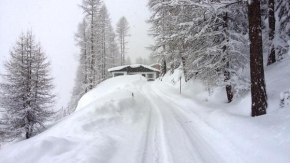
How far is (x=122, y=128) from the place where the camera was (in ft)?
21.8

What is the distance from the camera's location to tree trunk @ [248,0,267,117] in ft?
19.6

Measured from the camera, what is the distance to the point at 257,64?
19.7 ft

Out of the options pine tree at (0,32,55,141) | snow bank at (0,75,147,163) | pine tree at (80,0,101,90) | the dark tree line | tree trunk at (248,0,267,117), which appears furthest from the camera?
pine tree at (80,0,101,90)

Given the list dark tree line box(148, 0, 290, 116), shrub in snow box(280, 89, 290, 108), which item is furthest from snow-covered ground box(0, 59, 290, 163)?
dark tree line box(148, 0, 290, 116)

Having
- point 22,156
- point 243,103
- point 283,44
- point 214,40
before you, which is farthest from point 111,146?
point 283,44

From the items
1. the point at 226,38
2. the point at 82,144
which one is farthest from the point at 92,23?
the point at 82,144

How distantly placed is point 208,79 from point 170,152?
18.6 feet

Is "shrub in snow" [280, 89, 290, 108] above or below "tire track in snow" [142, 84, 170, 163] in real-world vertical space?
above

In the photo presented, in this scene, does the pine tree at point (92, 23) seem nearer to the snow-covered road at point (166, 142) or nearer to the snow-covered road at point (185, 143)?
the snow-covered road at point (166, 142)

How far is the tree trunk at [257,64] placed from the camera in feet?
19.6

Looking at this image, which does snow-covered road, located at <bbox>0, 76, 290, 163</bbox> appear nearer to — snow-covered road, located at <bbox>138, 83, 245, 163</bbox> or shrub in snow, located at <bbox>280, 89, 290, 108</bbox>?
snow-covered road, located at <bbox>138, 83, 245, 163</bbox>

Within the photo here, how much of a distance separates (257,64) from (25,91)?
14970 millimetres

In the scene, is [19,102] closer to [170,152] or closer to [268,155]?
[170,152]

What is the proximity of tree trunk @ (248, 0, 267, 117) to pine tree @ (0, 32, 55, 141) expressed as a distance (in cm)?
1404
